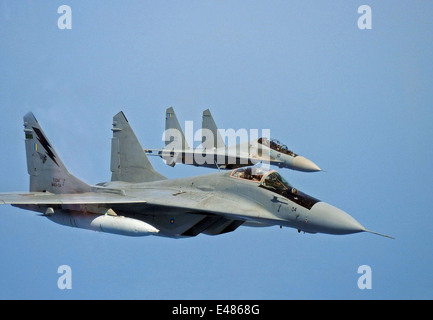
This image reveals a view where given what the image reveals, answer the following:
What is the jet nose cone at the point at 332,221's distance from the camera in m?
12.6

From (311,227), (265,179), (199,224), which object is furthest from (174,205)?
(311,227)

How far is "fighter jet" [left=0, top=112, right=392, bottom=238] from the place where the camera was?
1316 cm

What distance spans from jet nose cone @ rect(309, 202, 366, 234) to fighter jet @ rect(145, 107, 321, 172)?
872 cm

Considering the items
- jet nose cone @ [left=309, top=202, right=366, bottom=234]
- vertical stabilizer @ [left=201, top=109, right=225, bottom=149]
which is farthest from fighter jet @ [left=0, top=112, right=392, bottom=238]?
vertical stabilizer @ [left=201, top=109, right=225, bottom=149]

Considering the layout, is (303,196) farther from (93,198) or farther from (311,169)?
(311,169)

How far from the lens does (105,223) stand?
13.9 m

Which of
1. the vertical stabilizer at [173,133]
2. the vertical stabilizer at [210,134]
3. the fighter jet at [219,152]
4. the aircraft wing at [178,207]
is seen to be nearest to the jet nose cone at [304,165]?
the fighter jet at [219,152]

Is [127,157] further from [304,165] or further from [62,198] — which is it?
[304,165]

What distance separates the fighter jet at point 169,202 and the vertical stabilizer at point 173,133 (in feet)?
23.1

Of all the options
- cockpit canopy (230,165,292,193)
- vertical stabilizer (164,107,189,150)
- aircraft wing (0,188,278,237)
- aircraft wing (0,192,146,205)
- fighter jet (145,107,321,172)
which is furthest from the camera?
vertical stabilizer (164,107,189,150)

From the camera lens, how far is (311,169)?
21609 mm

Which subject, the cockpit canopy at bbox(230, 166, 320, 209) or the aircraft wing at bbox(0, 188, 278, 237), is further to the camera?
the aircraft wing at bbox(0, 188, 278, 237)

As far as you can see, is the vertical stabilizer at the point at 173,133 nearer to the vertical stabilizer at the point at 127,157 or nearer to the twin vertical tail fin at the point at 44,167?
the vertical stabilizer at the point at 127,157

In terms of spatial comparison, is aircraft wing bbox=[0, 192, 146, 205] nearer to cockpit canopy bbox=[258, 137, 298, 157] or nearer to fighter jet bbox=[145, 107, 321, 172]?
fighter jet bbox=[145, 107, 321, 172]
